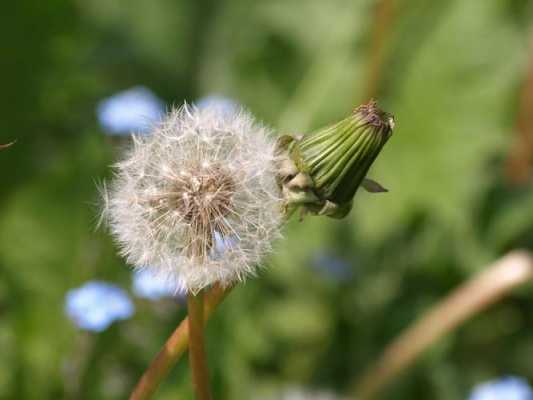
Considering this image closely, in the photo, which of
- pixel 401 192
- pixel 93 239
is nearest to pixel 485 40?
pixel 401 192

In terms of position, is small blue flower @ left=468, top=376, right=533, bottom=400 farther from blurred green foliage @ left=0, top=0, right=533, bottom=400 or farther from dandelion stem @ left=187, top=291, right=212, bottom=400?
dandelion stem @ left=187, top=291, right=212, bottom=400

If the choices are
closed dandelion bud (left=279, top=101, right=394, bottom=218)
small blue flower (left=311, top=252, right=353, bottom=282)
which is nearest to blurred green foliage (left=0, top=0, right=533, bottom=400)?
small blue flower (left=311, top=252, right=353, bottom=282)

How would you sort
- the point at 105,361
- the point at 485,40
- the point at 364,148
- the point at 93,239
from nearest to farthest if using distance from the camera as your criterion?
the point at 364,148 → the point at 105,361 → the point at 93,239 → the point at 485,40

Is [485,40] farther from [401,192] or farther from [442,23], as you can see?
[401,192]

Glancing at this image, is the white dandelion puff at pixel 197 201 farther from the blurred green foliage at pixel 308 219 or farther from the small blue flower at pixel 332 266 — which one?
the small blue flower at pixel 332 266

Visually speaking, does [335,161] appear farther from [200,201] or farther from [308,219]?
[308,219]

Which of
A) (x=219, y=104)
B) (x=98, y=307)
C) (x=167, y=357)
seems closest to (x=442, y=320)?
(x=219, y=104)
